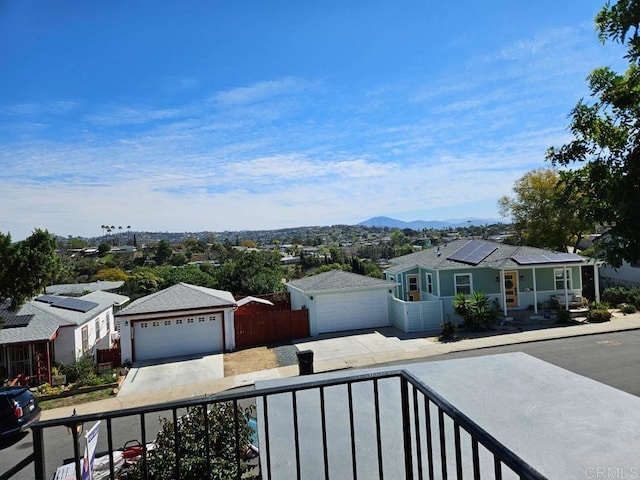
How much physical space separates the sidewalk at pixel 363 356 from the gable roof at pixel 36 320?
3354 mm

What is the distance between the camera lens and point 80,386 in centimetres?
1271

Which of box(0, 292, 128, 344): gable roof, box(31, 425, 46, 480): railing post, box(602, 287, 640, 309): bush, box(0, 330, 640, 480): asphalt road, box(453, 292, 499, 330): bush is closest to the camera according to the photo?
box(31, 425, 46, 480): railing post

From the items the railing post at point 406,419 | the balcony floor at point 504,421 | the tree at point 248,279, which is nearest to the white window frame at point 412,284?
the tree at point 248,279

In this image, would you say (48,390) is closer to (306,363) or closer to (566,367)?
(306,363)

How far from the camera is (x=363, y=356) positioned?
557 inches

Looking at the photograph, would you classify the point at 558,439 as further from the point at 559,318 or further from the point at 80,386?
the point at 559,318

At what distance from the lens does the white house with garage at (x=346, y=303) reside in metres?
18.1

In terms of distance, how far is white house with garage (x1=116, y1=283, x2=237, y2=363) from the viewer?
1573 cm

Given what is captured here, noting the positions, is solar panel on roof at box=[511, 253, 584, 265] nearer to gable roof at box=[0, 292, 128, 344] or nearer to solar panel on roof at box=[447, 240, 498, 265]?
solar panel on roof at box=[447, 240, 498, 265]

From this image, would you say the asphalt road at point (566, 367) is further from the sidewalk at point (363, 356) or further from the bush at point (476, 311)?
the bush at point (476, 311)

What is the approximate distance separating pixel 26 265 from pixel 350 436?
13.8 metres

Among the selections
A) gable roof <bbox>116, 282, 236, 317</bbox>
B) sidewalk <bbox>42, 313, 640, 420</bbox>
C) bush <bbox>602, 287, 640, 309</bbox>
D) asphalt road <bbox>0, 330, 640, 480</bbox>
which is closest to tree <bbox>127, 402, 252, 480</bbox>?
asphalt road <bbox>0, 330, 640, 480</bbox>

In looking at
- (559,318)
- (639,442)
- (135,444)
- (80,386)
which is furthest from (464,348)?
(80,386)

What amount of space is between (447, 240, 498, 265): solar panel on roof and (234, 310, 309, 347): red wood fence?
7.88m
